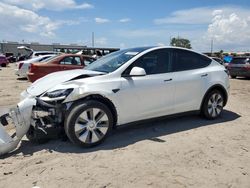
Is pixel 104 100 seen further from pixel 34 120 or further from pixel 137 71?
pixel 34 120

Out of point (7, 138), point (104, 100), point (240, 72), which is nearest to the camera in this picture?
point (7, 138)

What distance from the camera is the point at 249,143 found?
5230mm

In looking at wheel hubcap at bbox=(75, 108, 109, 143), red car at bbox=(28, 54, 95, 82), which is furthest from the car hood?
red car at bbox=(28, 54, 95, 82)

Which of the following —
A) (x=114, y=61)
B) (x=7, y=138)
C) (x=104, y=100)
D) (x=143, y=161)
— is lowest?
(x=143, y=161)

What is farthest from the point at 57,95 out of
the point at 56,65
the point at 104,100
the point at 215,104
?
the point at 56,65

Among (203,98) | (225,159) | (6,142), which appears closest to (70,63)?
(203,98)

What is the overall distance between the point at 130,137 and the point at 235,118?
9.73ft

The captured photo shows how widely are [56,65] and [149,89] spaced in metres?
7.91

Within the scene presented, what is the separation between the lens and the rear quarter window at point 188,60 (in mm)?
6027

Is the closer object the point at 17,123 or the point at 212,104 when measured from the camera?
the point at 17,123

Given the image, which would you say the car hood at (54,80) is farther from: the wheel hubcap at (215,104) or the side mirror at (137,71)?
the wheel hubcap at (215,104)

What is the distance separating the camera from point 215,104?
6629 millimetres

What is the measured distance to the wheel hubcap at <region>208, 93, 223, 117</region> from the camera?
6.53 metres

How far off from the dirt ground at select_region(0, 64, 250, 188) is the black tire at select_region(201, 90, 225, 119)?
1.78ft
